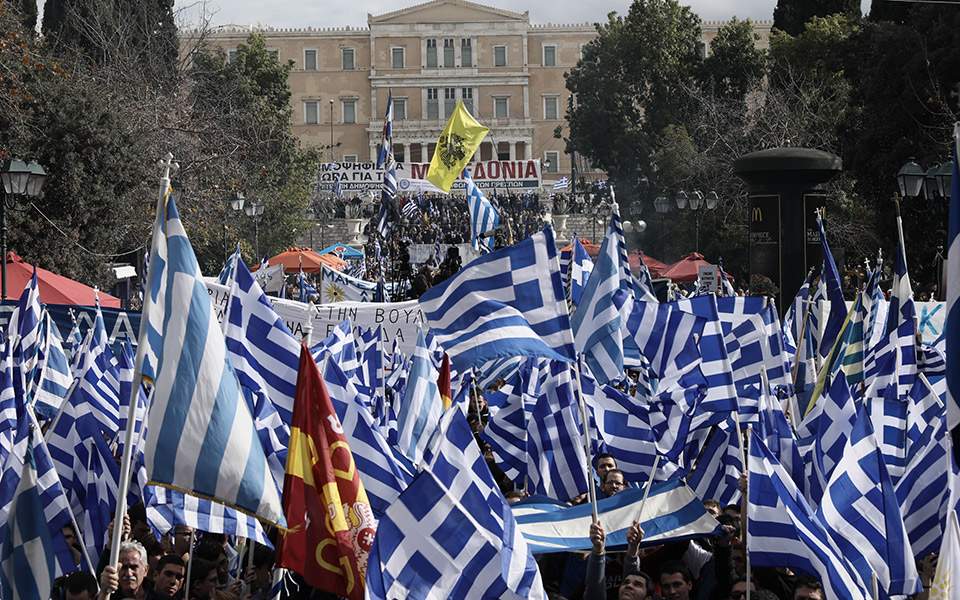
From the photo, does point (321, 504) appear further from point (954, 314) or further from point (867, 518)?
point (954, 314)

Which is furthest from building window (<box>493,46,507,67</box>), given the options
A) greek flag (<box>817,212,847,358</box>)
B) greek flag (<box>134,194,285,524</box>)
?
greek flag (<box>134,194,285,524</box>)

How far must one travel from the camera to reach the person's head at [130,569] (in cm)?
658

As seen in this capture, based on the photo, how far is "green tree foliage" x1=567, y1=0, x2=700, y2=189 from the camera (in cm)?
4650

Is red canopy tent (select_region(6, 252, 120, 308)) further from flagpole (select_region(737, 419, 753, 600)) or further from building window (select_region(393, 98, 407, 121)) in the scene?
building window (select_region(393, 98, 407, 121))

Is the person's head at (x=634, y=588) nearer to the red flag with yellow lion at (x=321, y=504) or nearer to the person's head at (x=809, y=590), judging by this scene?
the person's head at (x=809, y=590)

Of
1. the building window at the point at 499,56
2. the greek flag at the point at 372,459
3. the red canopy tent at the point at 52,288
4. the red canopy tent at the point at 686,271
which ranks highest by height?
the building window at the point at 499,56

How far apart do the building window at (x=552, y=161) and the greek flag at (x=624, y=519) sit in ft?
311

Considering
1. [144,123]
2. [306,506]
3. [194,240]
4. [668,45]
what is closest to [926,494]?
[306,506]

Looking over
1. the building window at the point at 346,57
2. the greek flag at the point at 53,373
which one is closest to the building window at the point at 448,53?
the building window at the point at 346,57

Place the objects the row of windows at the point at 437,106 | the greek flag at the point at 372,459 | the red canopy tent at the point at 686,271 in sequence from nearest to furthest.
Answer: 1. the greek flag at the point at 372,459
2. the red canopy tent at the point at 686,271
3. the row of windows at the point at 437,106

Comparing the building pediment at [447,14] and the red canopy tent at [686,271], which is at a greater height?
the building pediment at [447,14]

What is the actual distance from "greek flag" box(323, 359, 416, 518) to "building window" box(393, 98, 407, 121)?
3820 inches

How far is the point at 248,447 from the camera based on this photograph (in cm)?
552

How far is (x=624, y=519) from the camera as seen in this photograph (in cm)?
728
